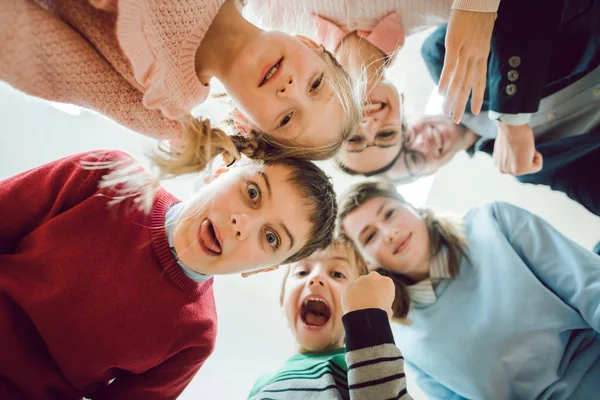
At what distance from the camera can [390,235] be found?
1.13 m

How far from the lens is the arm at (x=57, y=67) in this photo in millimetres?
529

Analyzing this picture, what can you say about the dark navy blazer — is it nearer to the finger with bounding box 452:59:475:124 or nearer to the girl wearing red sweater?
the finger with bounding box 452:59:475:124

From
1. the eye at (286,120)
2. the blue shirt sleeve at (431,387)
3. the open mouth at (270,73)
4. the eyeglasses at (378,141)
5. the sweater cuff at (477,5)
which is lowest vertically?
the blue shirt sleeve at (431,387)

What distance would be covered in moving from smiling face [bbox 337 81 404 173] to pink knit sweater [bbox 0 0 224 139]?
0.52 metres

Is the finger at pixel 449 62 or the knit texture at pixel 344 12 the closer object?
the finger at pixel 449 62

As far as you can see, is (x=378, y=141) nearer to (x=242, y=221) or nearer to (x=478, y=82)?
(x=478, y=82)

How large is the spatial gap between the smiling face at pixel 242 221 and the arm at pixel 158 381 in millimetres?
218

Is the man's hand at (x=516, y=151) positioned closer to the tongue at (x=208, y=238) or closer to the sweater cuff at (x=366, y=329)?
the sweater cuff at (x=366, y=329)

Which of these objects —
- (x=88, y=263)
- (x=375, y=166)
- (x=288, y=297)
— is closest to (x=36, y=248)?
(x=88, y=263)

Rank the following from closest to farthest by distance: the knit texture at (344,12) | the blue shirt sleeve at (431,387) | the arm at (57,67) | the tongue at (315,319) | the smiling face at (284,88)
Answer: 1. the arm at (57,67)
2. the smiling face at (284,88)
3. the knit texture at (344,12)
4. the tongue at (315,319)
5. the blue shirt sleeve at (431,387)

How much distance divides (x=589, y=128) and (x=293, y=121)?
831 millimetres

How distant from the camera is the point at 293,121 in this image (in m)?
0.75

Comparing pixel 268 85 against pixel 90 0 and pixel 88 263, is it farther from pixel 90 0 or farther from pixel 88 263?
pixel 88 263

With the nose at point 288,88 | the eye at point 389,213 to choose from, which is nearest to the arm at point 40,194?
the nose at point 288,88
